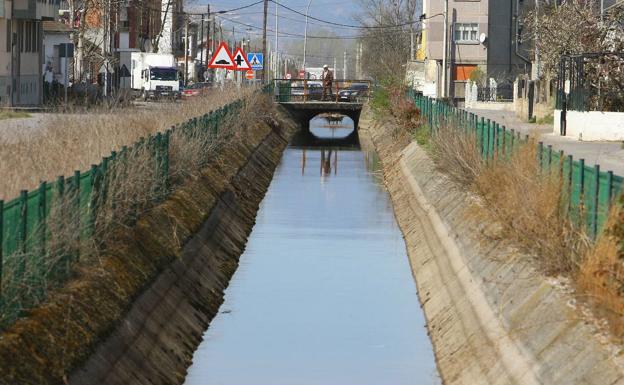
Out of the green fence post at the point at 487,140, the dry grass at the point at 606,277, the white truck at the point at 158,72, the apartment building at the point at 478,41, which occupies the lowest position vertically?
the dry grass at the point at 606,277

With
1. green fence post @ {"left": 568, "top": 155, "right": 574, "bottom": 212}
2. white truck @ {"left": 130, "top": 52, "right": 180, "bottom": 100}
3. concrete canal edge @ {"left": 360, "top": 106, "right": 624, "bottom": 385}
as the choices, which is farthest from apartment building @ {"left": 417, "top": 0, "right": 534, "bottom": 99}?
green fence post @ {"left": 568, "top": 155, "right": 574, "bottom": 212}

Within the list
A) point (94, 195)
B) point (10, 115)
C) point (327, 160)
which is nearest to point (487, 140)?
point (94, 195)

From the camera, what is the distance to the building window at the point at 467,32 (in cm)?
10244

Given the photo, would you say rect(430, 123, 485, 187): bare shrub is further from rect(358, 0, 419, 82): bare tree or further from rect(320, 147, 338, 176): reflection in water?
rect(358, 0, 419, 82): bare tree

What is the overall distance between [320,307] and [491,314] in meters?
6.08

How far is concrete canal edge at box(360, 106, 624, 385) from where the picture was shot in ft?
46.2

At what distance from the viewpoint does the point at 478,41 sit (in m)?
102

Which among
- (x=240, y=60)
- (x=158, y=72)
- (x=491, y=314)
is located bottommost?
(x=491, y=314)

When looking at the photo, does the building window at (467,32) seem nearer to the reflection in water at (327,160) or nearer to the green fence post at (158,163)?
the reflection in water at (327,160)

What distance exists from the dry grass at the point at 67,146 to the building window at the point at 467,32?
68.4 m

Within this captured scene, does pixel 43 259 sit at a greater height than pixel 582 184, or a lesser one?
lesser

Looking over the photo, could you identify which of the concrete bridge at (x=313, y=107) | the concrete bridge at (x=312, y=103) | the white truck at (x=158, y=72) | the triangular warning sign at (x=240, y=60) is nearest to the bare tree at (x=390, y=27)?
the white truck at (x=158, y=72)

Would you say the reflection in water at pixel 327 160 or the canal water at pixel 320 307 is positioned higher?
the reflection in water at pixel 327 160

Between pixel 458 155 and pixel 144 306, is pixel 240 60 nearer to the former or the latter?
pixel 458 155
